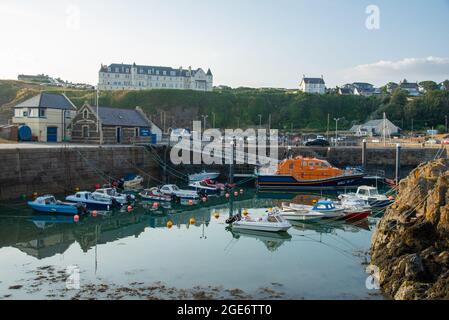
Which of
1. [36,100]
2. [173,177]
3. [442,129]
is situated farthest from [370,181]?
[442,129]

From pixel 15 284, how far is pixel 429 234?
46.9ft

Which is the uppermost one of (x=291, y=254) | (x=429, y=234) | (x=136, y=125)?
(x=136, y=125)

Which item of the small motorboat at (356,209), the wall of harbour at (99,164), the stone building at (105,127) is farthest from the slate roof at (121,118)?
the small motorboat at (356,209)

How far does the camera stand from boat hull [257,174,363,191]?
39969 millimetres

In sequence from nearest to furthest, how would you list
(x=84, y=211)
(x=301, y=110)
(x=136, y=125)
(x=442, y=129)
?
(x=84, y=211), (x=136, y=125), (x=442, y=129), (x=301, y=110)

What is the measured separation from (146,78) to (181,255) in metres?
93.7

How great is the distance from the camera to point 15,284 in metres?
16.3

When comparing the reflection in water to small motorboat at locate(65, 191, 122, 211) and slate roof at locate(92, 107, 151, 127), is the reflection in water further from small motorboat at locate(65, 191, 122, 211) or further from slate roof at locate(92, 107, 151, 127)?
slate roof at locate(92, 107, 151, 127)

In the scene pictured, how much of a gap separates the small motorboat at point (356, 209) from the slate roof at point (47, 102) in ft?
95.6

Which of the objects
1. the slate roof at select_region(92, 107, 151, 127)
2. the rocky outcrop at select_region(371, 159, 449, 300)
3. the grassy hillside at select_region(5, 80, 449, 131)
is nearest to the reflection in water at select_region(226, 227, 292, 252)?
the rocky outcrop at select_region(371, 159, 449, 300)

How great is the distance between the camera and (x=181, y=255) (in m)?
20.3

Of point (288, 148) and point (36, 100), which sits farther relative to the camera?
point (288, 148)

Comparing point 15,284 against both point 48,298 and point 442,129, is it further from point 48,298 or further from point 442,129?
point 442,129

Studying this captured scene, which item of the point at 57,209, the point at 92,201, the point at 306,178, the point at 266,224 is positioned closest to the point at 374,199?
the point at 266,224
